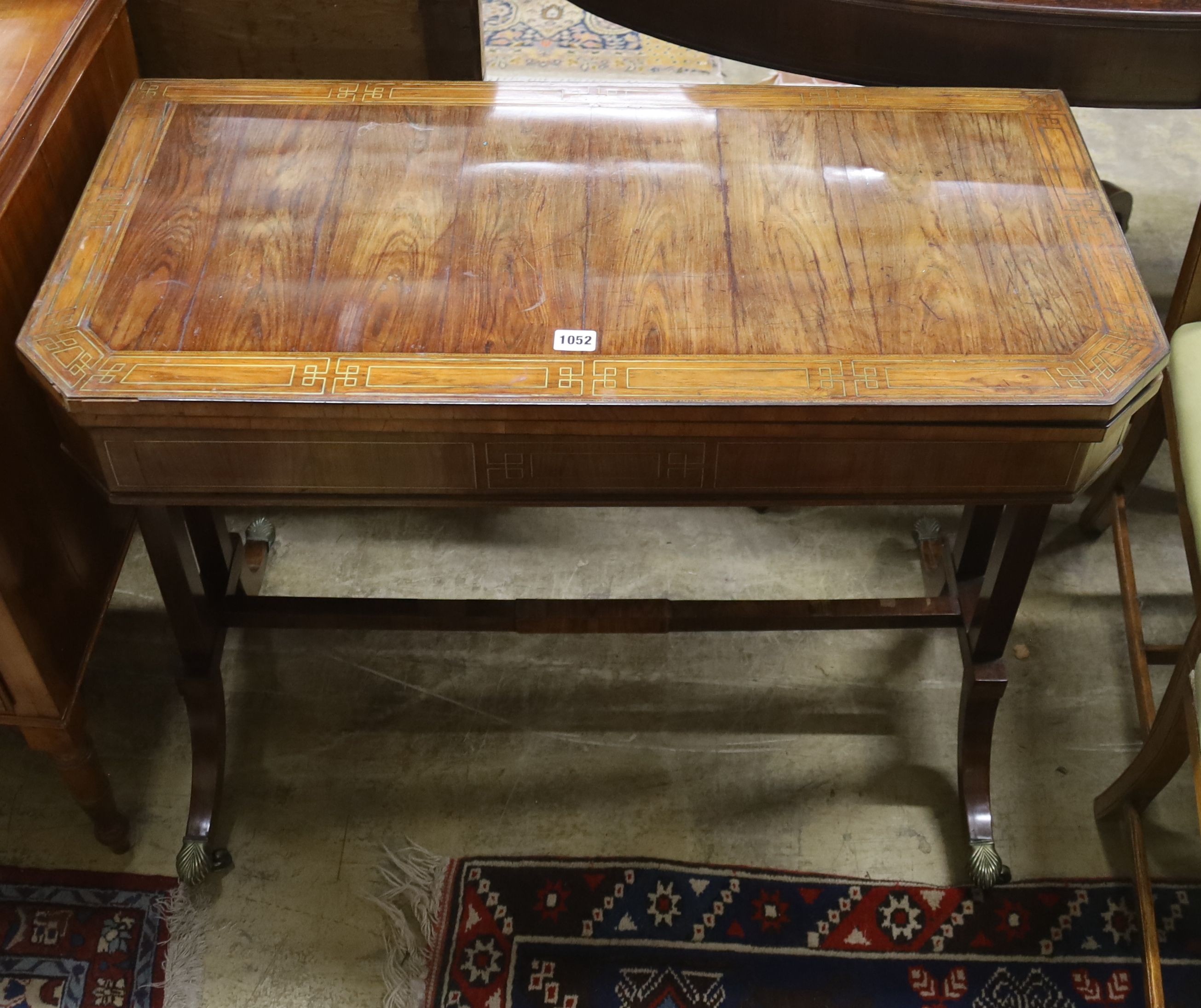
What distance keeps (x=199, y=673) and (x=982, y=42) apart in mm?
1448

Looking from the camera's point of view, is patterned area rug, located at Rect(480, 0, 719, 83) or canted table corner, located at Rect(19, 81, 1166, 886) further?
patterned area rug, located at Rect(480, 0, 719, 83)

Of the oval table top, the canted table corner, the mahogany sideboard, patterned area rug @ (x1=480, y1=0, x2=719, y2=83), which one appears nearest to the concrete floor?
the mahogany sideboard

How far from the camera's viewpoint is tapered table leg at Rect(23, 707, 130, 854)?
5.32 feet

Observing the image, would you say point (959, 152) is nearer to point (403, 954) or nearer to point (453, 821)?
point (453, 821)

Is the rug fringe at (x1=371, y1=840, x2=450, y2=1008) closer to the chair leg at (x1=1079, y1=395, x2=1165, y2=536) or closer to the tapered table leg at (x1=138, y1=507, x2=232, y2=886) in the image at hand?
the tapered table leg at (x1=138, y1=507, x2=232, y2=886)

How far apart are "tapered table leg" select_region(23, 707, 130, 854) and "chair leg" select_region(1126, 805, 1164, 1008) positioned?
145 centimetres

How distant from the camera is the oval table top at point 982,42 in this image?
5.37 feet

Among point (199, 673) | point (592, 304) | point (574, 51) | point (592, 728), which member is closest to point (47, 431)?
point (199, 673)

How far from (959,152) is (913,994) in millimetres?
1135

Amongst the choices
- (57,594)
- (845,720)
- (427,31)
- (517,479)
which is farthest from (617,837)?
(427,31)

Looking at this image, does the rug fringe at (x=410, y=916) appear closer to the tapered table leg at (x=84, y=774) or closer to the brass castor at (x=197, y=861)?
the brass castor at (x=197, y=861)

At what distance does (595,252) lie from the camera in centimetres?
140

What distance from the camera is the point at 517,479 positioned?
133cm

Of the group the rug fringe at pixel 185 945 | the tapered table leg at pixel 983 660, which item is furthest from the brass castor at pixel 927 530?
the rug fringe at pixel 185 945
